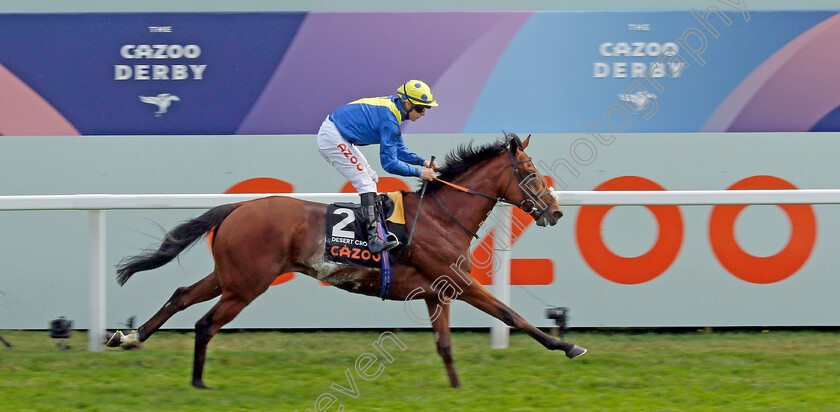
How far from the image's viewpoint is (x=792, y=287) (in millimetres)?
6023

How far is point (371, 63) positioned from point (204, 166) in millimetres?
1255

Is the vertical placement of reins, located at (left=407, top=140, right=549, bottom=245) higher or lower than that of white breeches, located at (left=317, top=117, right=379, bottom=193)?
lower

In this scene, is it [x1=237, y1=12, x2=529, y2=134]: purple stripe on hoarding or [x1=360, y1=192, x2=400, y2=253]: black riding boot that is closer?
[x1=360, y1=192, x2=400, y2=253]: black riding boot

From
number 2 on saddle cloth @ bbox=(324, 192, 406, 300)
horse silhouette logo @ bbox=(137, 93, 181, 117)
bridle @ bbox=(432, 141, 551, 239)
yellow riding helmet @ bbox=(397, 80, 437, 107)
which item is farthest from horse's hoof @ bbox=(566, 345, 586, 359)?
horse silhouette logo @ bbox=(137, 93, 181, 117)

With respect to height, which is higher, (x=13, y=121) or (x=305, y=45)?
(x=305, y=45)

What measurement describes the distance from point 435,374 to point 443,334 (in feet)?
0.97

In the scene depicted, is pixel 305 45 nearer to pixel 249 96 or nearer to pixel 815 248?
pixel 249 96

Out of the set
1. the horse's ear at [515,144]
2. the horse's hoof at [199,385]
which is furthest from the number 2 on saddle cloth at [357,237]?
the horse's hoof at [199,385]

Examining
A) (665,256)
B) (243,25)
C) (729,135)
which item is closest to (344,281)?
(243,25)

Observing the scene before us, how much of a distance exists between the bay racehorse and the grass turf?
0.23 metres

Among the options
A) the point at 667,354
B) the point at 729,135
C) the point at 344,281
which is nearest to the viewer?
the point at 344,281

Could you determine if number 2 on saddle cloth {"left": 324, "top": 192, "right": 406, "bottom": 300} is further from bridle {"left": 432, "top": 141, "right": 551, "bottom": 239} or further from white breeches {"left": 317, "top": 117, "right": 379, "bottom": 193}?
bridle {"left": 432, "top": 141, "right": 551, "bottom": 239}

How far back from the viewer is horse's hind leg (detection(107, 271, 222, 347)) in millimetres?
5184

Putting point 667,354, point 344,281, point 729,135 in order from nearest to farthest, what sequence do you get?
point 344,281, point 667,354, point 729,135
